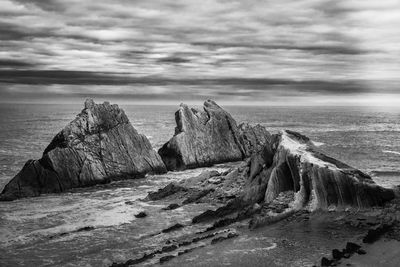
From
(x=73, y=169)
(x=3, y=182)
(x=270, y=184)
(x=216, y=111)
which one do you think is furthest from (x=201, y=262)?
(x=216, y=111)

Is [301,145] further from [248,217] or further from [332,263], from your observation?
[332,263]

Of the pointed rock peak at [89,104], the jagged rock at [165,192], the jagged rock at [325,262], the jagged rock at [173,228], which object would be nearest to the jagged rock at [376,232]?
the jagged rock at [325,262]

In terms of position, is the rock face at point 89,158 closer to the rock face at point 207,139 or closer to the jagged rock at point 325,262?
the rock face at point 207,139

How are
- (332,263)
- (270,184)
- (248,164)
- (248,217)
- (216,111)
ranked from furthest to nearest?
(216,111), (248,164), (270,184), (248,217), (332,263)

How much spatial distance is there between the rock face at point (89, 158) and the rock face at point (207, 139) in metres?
4.77

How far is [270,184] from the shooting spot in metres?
37.5

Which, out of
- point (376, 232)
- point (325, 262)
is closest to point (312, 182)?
point (376, 232)

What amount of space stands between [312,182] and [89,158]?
3197cm

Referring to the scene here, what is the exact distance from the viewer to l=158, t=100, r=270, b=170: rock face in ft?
220

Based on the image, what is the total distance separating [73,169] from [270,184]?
27.5 metres

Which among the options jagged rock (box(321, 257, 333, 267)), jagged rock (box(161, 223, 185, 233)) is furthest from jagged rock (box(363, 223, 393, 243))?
jagged rock (box(161, 223, 185, 233))

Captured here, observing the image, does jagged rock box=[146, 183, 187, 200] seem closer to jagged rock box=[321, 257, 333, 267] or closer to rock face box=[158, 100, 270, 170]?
rock face box=[158, 100, 270, 170]

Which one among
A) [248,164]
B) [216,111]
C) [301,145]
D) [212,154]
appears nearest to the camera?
[301,145]

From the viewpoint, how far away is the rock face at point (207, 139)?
67.1 meters
